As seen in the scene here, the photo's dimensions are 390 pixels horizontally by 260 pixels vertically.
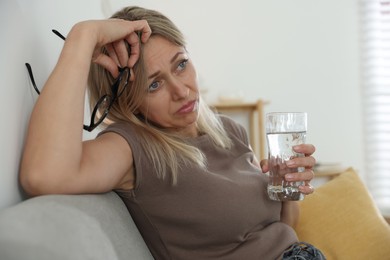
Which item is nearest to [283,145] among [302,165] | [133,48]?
[302,165]

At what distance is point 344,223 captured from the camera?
1679 millimetres

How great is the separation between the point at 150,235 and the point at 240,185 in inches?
10.1

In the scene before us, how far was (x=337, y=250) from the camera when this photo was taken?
5.32 ft

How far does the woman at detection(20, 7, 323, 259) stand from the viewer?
106cm

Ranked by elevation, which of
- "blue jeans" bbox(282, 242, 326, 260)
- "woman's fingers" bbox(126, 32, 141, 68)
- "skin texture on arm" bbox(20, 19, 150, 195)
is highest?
"woman's fingers" bbox(126, 32, 141, 68)

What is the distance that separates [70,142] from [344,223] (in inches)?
41.9

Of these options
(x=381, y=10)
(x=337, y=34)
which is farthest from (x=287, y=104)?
(x=381, y=10)

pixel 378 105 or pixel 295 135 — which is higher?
pixel 295 135

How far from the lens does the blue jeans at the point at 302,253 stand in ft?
4.08

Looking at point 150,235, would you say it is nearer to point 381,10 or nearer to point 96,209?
point 96,209

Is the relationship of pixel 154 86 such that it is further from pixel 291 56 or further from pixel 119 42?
pixel 291 56

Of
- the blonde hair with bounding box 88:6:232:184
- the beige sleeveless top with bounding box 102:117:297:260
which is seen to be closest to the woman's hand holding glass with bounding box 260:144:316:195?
the beige sleeveless top with bounding box 102:117:297:260

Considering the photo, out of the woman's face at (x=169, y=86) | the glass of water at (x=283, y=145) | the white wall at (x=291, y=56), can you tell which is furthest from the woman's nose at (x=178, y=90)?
the white wall at (x=291, y=56)

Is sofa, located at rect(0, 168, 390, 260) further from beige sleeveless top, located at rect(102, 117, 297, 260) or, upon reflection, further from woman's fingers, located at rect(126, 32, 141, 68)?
woman's fingers, located at rect(126, 32, 141, 68)
